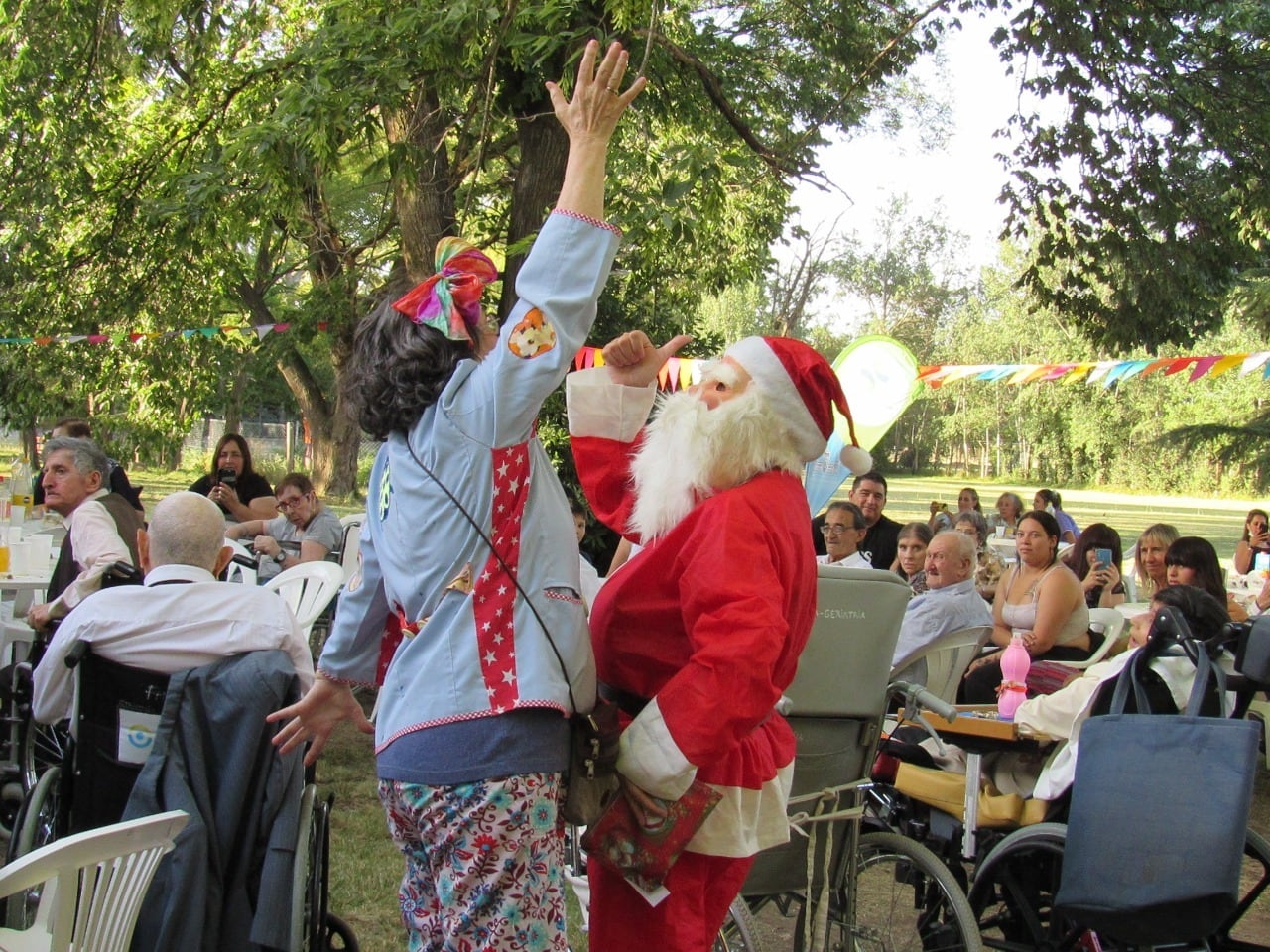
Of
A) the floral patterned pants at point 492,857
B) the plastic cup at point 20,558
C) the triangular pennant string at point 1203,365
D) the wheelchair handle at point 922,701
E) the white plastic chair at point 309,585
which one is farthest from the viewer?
the triangular pennant string at point 1203,365

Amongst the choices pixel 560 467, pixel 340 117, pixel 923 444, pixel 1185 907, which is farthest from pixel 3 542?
pixel 923 444

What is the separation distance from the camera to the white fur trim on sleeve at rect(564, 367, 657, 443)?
2289 mm

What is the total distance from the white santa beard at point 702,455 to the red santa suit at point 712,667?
37 mm

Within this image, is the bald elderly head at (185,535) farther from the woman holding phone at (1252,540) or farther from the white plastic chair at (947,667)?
the woman holding phone at (1252,540)

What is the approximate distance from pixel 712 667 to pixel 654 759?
0.55ft

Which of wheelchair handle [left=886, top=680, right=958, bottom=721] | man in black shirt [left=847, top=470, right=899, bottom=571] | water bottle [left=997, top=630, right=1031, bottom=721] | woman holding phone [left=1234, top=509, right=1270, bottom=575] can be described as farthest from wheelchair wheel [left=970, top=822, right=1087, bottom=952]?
woman holding phone [left=1234, top=509, right=1270, bottom=575]

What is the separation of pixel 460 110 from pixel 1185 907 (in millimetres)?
6923

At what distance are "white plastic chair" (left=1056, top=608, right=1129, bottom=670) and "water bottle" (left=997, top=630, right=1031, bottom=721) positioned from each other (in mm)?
646

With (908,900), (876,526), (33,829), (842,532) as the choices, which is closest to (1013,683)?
(908,900)

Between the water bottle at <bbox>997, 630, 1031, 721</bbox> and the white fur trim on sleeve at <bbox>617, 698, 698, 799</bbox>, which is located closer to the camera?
the white fur trim on sleeve at <bbox>617, 698, 698, 799</bbox>

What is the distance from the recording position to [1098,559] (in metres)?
6.65

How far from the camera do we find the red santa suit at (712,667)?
68.6 inches

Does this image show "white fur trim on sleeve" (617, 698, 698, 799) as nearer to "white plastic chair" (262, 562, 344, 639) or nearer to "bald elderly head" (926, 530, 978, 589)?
"bald elderly head" (926, 530, 978, 589)

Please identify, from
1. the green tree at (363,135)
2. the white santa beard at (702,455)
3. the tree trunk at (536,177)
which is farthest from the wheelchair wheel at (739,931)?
the tree trunk at (536,177)
